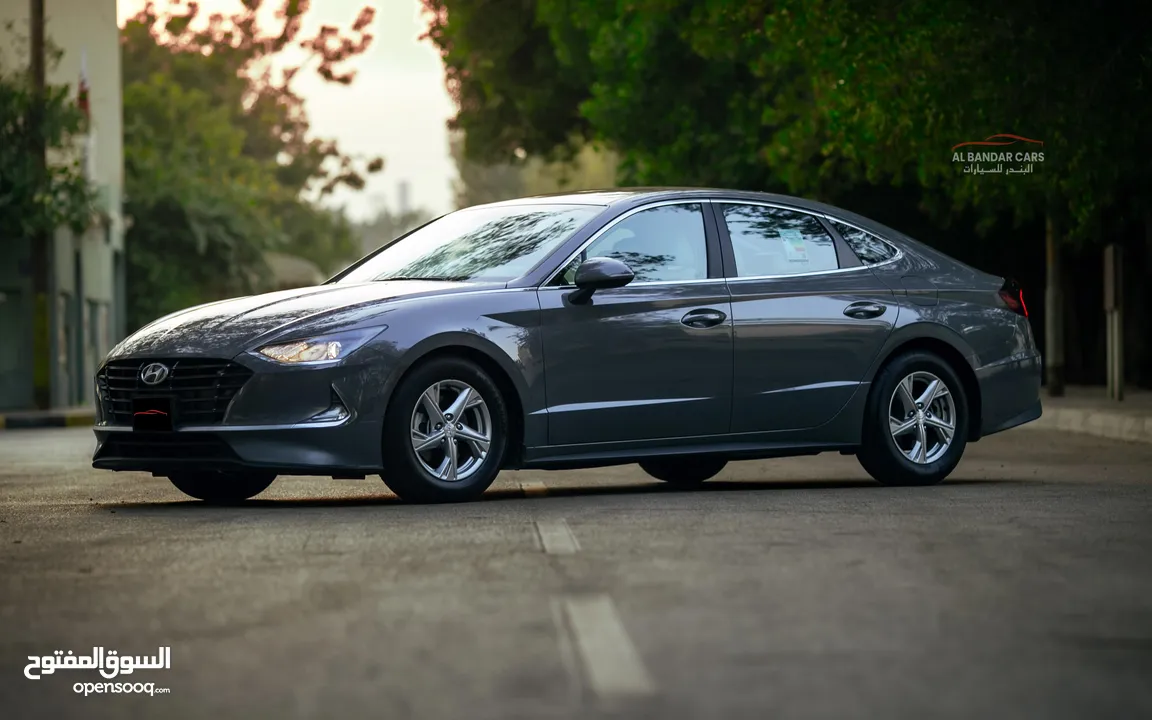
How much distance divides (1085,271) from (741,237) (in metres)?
22.2

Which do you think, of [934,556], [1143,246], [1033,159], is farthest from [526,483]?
[1143,246]

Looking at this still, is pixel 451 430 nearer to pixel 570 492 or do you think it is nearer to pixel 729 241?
pixel 570 492

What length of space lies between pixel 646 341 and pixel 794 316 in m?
1.00

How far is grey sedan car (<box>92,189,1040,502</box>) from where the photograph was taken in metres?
9.45

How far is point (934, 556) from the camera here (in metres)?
7.43

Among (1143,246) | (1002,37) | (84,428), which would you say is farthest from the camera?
(1143,246)

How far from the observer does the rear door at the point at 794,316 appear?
10703 mm

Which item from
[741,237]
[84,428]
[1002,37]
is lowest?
[84,428]

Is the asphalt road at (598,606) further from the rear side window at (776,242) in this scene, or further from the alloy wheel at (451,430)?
the rear side window at (776,242)

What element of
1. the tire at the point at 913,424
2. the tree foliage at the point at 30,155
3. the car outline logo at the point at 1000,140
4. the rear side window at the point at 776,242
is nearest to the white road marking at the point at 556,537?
the rear side window at the point at 776,242

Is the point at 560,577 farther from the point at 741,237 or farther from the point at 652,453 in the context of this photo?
the point at 741,237

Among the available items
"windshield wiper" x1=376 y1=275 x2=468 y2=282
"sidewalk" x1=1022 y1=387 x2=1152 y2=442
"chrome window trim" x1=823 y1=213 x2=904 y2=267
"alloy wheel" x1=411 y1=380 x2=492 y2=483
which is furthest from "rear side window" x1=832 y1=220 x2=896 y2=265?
"sidewalk" x1=1022 y1=387 x2=1152 y2=442

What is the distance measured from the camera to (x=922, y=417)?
11297 millimetres

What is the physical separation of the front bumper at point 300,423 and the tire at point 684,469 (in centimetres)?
262
